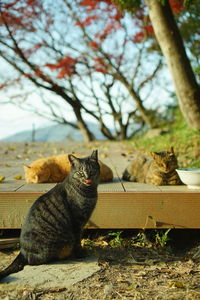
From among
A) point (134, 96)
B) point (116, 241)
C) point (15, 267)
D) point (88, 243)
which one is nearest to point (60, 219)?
point (15, 267)

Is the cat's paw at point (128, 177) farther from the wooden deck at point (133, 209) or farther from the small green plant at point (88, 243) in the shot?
the small green plant at point (88, 243)

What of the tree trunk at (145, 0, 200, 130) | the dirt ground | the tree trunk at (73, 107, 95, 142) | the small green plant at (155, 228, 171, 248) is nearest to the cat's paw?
the dirt ground

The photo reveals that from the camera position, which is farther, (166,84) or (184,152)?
(166,84)

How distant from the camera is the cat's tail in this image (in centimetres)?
267

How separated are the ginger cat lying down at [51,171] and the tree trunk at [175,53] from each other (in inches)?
135

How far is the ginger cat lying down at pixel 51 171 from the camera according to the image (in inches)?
160

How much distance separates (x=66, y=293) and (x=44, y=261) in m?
0.50

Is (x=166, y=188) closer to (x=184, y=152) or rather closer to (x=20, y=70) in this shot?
(x=184, y=152)

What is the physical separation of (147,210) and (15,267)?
1314 mm

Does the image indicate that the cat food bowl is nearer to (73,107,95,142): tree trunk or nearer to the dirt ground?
the dirt ground

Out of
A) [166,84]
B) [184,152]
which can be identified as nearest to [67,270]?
[184,152]

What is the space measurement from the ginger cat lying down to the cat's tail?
131cm

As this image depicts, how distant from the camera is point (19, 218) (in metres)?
3.34

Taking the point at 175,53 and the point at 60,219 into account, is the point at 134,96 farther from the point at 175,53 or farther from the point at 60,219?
the point at 60,219
